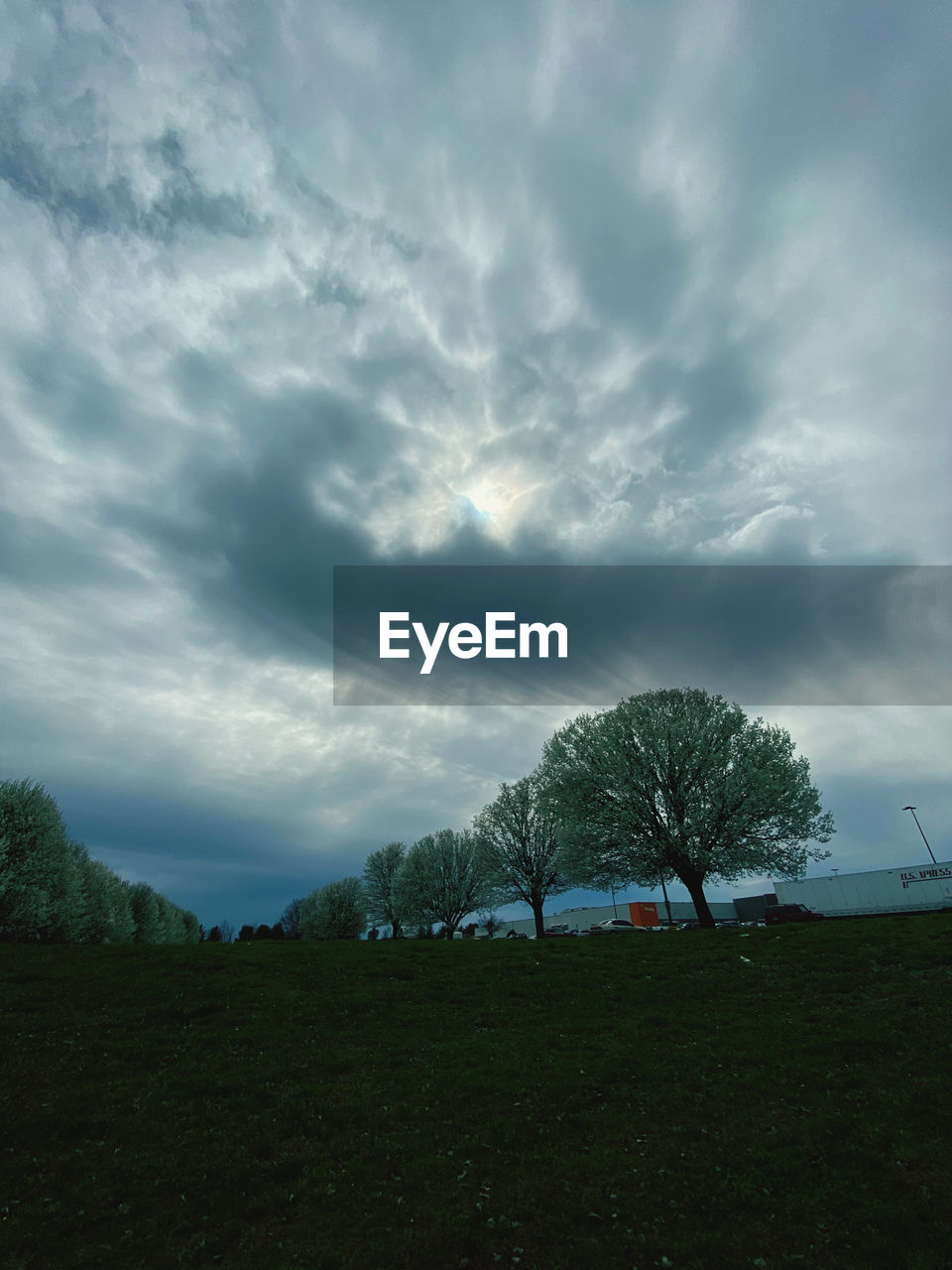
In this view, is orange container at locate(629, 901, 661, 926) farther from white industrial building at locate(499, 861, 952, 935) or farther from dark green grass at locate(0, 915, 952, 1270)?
dark green grass at locate(0, 915, 952, 1270)

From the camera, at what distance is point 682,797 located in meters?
46.5

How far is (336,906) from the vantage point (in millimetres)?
108188

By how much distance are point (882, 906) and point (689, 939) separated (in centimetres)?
6174

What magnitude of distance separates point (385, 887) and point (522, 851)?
39.8 metres

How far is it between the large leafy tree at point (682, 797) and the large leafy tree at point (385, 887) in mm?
56466

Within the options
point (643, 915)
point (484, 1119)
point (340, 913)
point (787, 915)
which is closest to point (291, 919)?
point (340, 913)

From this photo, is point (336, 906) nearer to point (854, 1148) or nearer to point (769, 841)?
point (769, 841)

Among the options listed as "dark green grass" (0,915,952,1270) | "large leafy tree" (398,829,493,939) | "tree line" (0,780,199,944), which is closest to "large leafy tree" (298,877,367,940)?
"large leafy tree" (398,829,493,939)

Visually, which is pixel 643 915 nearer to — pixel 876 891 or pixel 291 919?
pixel 876 891

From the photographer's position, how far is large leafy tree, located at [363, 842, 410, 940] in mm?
96625

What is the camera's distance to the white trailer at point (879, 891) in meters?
75.6

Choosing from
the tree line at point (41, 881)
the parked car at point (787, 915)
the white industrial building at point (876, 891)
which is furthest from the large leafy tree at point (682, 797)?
the tree line at point (41, 881)

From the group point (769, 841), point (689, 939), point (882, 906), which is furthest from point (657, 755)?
point (882, 906)

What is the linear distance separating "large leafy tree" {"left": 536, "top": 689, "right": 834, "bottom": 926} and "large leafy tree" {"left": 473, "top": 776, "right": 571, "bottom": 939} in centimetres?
1946
